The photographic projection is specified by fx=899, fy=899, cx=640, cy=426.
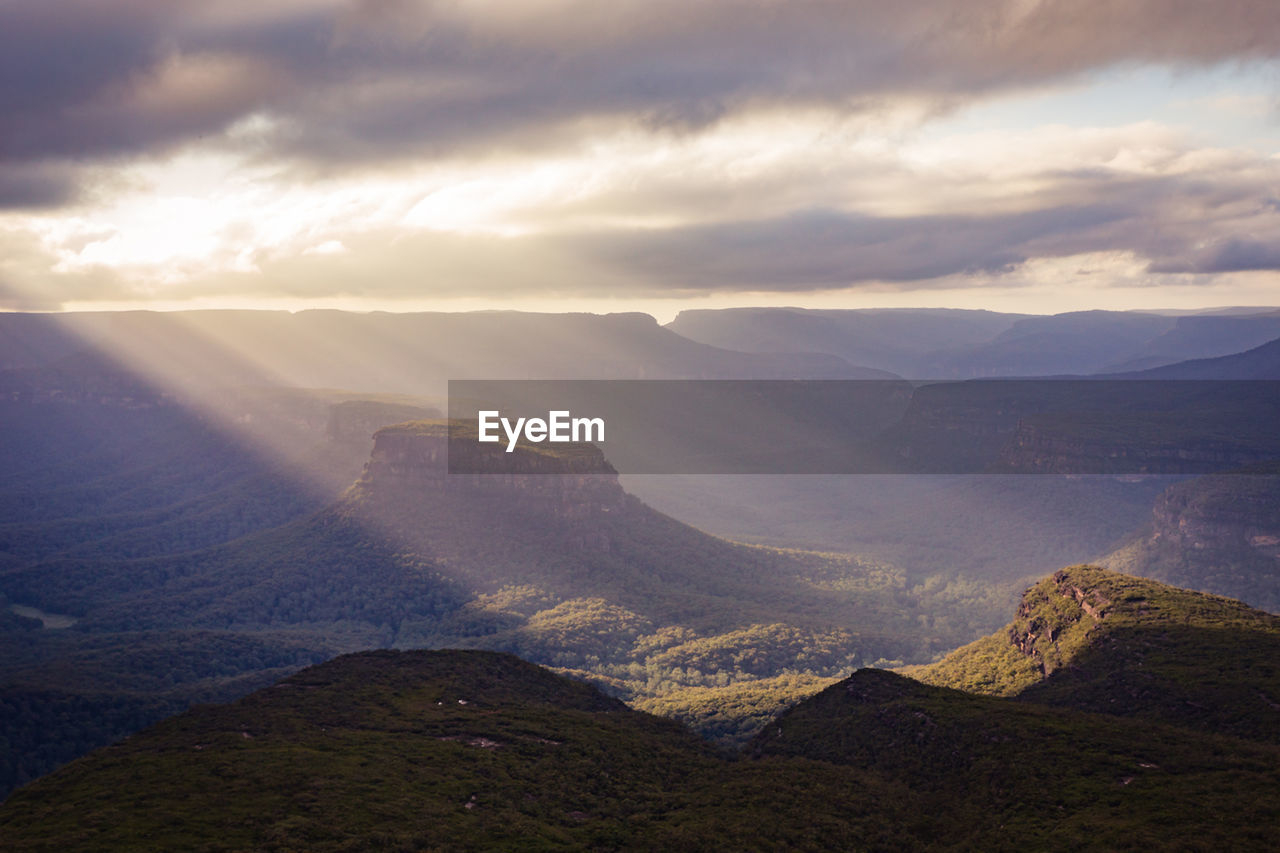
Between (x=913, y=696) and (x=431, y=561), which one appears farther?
(x=431, y=561)

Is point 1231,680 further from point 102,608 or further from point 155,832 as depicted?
point 102,608

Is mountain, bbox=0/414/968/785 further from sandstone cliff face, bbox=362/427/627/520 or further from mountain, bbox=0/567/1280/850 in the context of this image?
mountain, bbox=0/567/1280/850

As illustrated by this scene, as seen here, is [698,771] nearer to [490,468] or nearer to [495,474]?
[495,474]

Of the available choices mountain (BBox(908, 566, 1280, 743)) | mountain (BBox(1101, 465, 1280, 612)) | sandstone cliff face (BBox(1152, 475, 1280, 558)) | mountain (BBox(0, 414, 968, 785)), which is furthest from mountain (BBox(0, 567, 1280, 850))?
sandstone cliff face (BBox(1152, 475, 1280, 558))

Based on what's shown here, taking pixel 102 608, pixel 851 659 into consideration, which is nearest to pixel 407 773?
pixel 851 659

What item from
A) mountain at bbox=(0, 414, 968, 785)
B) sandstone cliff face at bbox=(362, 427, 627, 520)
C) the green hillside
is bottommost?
mountain at bbox=(0, 414, 968, 785)
